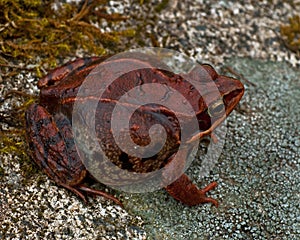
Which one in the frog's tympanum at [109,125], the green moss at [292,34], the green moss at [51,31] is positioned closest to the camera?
the frog's tympanum at [109,125]

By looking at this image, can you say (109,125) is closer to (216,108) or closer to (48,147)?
(48,147)

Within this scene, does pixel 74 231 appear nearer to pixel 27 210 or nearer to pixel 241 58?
pixel 27 210

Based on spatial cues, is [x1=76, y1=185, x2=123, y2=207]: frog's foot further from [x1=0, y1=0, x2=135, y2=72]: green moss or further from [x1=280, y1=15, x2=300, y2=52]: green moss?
[x1=280, y1=15, x2=300, y2=52]: green moss

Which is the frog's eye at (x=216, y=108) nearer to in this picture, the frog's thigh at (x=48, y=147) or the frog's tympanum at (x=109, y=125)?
the frog's tympanum at (x=109, y=125)

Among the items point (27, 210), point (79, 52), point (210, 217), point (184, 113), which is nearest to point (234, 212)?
point (210, 217)

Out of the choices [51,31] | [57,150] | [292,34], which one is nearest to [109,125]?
[57,150]

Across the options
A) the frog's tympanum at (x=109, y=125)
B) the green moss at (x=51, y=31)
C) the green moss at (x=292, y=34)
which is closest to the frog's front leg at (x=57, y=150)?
the frog's tympanum at (x=109, y=125)
